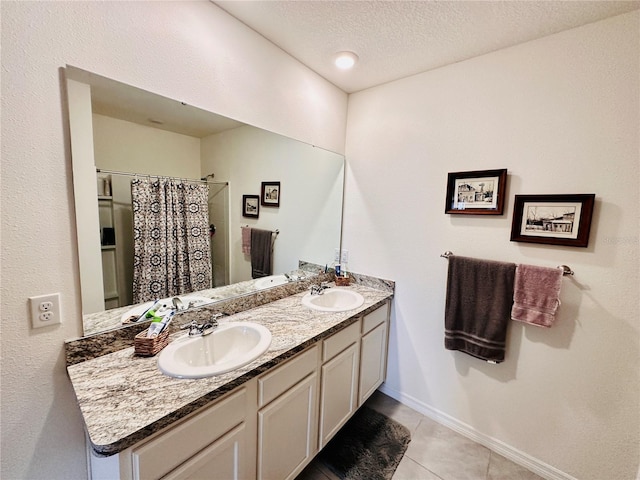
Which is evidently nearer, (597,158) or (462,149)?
(597,158)

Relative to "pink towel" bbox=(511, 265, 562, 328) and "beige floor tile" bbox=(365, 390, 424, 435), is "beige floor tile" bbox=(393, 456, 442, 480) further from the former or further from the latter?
"pink towel" bbox=(511, 265, 562, 328)

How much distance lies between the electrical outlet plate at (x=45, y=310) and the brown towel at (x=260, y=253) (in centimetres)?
97

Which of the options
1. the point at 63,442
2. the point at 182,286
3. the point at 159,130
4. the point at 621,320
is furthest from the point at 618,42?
the point at 63,442

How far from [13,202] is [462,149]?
2222mm

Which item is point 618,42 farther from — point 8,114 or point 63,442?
point 63,442

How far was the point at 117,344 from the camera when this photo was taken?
1.16 metres

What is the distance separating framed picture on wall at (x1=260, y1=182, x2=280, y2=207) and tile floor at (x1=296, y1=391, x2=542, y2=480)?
5.50ft

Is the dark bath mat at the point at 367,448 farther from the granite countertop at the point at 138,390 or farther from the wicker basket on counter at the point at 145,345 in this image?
the wicker basket on counter at the point at 145,345

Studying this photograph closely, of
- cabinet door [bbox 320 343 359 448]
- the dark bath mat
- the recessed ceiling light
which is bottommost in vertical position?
the dark bath mat

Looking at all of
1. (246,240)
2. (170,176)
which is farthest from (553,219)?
(170,176)

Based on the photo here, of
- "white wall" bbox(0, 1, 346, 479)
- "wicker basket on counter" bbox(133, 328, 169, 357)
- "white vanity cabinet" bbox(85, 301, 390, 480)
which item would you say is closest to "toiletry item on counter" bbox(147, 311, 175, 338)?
"wicker basket on counter" bbox(133, 328, 169, 357)

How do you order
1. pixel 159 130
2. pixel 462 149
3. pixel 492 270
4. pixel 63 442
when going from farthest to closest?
pixel 462 149
pixel 492 270
pixel 159 130
pixel 63 442

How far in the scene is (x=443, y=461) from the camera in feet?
5.49

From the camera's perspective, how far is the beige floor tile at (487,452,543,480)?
5.21ft
